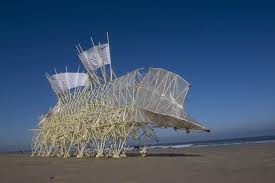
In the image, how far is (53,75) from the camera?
35.8 m

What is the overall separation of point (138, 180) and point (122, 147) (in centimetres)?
1440

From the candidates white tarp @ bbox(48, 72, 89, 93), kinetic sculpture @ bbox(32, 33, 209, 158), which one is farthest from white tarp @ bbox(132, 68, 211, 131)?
white tarp @ bbox(48, 72, 89, 93)

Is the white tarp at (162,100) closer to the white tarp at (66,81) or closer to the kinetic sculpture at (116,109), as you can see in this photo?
the kinetic sculpture at (116,109)

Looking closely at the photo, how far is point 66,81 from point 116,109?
9985 millimetres

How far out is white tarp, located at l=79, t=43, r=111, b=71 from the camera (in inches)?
1116

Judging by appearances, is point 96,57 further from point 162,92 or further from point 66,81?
point 162,92

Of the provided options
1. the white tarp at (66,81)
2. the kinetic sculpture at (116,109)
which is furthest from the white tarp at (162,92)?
the white tarp at (66,81)

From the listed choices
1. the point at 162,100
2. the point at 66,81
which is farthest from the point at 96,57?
the point at 162,100

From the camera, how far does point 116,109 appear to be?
25.9 metres

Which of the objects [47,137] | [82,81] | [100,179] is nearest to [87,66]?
[82,81]

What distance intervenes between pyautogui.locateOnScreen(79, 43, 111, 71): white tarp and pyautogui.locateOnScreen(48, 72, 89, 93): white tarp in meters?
2.03

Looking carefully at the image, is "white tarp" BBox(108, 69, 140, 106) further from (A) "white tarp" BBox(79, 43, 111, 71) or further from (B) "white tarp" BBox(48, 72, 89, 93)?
(B) "white tarp" BBox(48, 72, 89, 93)

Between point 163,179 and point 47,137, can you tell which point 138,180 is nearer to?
point 163,179

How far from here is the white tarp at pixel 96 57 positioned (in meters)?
28.3
